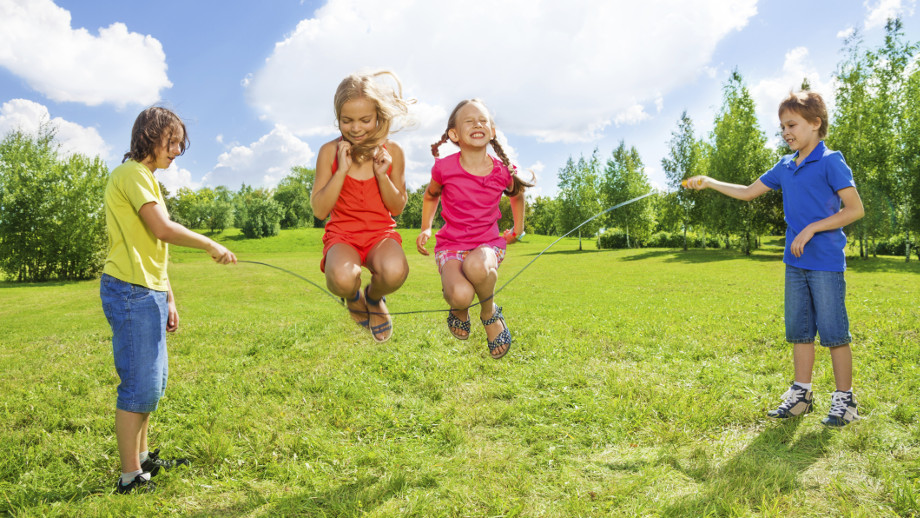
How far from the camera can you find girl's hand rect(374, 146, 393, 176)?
4312 mm

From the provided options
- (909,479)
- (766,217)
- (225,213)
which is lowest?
(909,479)

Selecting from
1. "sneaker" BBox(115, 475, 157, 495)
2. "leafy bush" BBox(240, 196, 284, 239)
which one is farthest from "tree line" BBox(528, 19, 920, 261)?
"sneaker" BBox(115, 475, 157, 495)

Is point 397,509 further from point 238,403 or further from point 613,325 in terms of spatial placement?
point 613,325

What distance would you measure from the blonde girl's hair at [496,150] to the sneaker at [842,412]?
4071 millimetres

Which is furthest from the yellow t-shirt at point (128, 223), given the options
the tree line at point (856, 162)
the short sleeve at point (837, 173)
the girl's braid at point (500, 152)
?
the tree line at point (856, 162)

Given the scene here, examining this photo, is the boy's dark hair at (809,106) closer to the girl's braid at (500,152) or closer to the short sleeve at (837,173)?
the short sleeve at (837,173)

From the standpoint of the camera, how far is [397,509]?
4207 millimetres

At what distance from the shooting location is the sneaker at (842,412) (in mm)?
5508

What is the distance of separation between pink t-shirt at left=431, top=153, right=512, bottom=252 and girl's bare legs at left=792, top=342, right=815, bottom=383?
3.67 metres

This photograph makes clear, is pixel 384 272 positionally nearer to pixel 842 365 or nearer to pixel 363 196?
pixel 363 196

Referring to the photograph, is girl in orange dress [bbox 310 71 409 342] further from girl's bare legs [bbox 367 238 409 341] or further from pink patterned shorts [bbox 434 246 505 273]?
pink patterned shorts [bbox 434 246 505 273]

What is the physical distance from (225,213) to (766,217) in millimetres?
63325

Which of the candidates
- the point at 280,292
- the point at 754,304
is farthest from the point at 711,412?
the point at 280,292

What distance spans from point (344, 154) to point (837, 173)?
4.70 m
